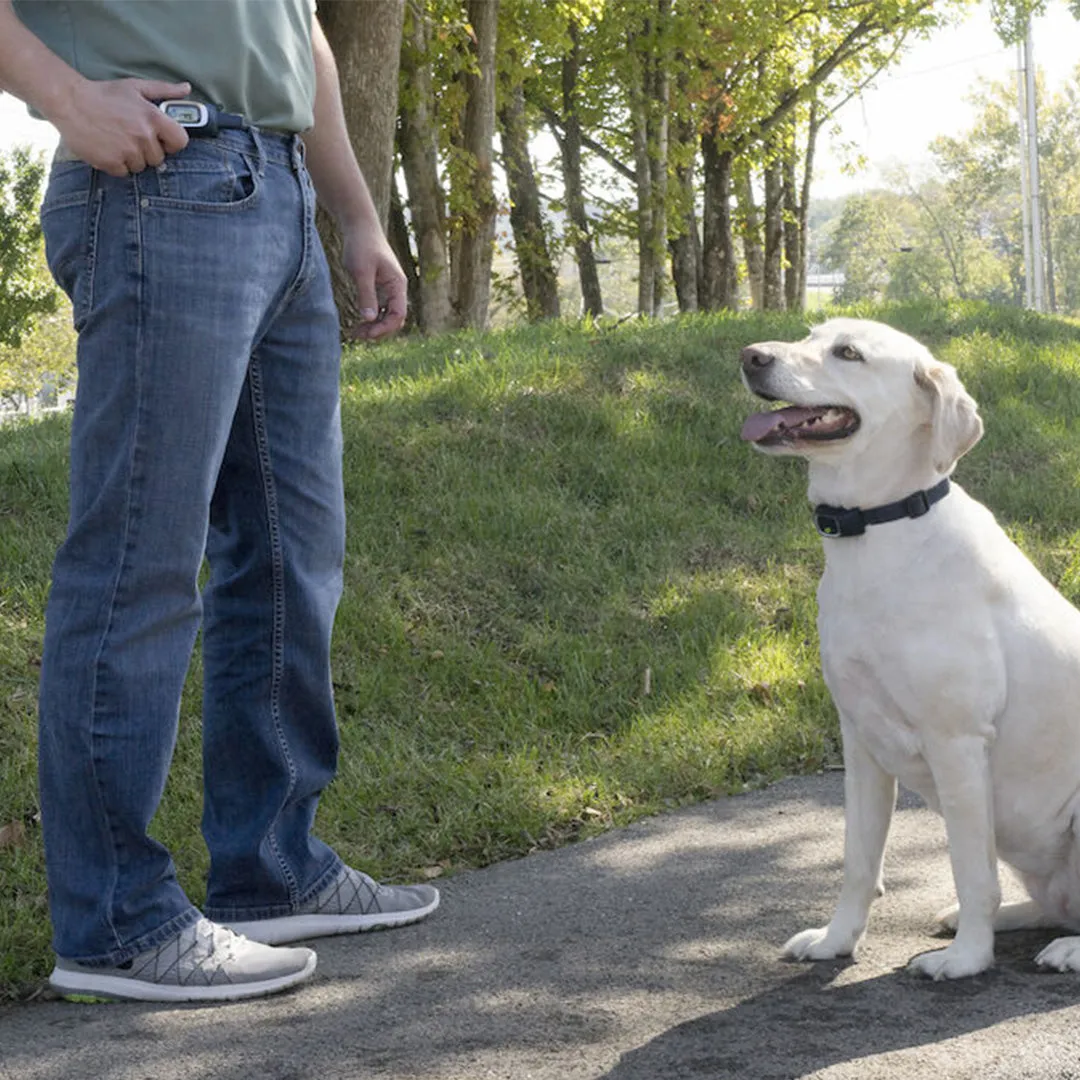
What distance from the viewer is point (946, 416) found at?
Answer: 3318 millimetres

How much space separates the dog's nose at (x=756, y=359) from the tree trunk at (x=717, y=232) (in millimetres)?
22639

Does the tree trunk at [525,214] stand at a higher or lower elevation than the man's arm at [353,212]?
higher

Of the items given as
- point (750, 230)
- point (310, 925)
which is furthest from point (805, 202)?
point (310, 925)

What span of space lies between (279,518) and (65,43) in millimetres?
1143

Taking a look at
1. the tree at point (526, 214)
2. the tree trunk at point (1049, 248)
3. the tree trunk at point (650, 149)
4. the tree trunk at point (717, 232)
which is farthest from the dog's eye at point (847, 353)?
the tree trunk at point (1049, 248)

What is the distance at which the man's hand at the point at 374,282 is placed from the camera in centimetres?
391

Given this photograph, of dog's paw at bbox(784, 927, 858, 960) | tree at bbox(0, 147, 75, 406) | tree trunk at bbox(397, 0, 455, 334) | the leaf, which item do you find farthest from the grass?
tree at bbox(0, 147, 75, 406)

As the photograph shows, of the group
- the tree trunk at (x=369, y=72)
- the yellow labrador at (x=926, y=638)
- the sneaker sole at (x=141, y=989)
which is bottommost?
the sneaker sole at (x=141, y=989)

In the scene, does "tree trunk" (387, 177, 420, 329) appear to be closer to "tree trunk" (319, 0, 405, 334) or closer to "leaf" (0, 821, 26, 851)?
"tree trunk" (319, 0, 405, 334)

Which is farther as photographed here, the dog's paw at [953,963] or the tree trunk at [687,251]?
the tree trunk at [687,251]

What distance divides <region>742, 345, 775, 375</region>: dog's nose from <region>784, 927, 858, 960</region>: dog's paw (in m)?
1.29

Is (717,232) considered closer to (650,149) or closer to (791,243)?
(650,149)

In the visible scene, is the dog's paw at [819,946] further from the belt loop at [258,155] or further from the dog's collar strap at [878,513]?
the belt loop at [258,155]

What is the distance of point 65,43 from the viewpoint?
10.1 ft
